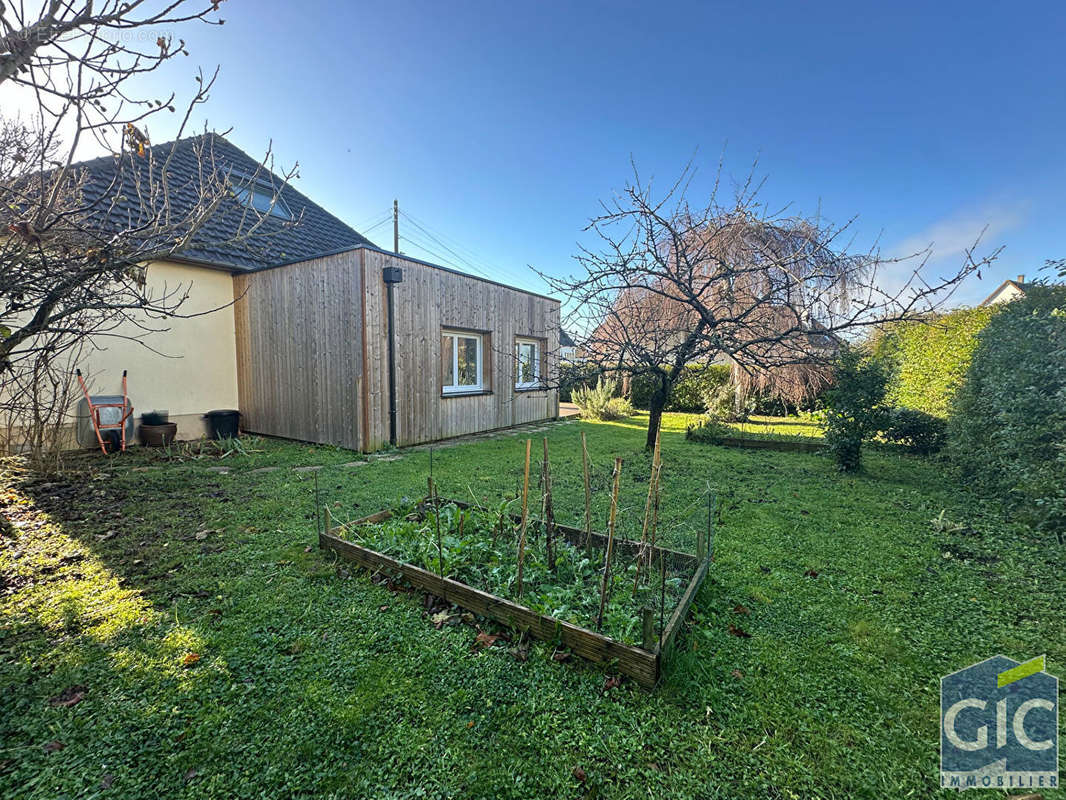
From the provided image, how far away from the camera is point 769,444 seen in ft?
26.0

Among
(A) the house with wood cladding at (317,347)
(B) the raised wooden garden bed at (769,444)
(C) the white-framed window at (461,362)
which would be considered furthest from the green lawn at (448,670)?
(C) the white-framed window at (461,362)

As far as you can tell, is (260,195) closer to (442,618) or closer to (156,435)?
(156,435)

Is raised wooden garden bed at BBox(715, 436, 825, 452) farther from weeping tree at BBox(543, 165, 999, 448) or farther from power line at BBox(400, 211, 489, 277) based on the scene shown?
power line at BBox(400, 211, 489, 277)

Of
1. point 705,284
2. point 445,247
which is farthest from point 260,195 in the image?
point 445,247

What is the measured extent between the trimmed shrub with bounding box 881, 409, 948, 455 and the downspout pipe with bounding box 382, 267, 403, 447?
8.33 meters

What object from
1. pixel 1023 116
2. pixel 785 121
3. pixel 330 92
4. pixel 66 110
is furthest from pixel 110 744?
pixel 1023 116

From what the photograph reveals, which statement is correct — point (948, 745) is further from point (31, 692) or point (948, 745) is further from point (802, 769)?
point (31, 692)

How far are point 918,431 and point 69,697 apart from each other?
33.2 ft

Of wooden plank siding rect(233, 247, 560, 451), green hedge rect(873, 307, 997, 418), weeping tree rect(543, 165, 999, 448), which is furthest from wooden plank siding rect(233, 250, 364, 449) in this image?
green hedge rect(873, 307, 997, 418)

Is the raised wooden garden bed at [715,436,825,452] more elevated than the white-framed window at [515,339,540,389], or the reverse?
the white-framed window at [515,339,540,389]

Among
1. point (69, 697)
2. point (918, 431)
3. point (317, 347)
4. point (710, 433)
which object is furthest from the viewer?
point (710, 433)

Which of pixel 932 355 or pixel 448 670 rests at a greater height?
pixel 932 355

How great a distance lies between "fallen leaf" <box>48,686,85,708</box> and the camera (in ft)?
5.74

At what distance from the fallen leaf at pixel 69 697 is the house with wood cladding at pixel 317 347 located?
518 cm
